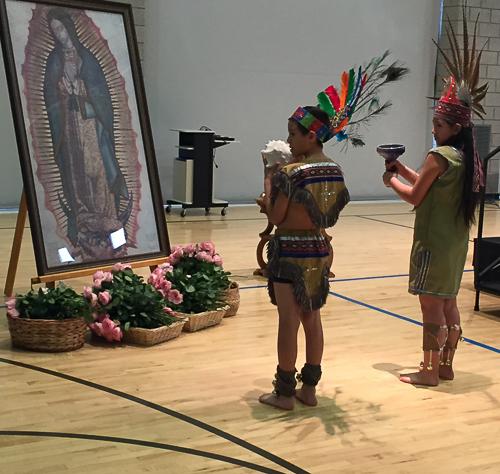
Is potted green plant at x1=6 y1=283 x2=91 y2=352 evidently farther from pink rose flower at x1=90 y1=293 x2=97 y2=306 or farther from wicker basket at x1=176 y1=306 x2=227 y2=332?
wicker basket at x1=176 y1=306 x2=227 y2=332

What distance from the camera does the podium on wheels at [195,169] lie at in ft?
32.4

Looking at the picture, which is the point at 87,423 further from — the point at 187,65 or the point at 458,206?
the point at 187,65

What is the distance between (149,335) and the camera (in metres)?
4.70

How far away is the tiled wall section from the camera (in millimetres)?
Answer: 12109

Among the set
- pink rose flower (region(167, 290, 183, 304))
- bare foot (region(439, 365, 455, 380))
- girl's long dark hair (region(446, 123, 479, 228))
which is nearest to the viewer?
girl's long dark hair (region(446, 123, 479, 228))

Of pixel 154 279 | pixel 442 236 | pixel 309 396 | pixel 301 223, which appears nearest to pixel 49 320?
pixel 154 279

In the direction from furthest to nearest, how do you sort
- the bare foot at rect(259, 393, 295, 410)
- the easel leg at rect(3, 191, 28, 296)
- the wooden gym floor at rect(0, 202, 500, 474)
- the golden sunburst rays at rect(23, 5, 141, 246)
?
the easel leg at rect(3, 191, 28, 296), the golden sunburst rays at rect(23, 5, 141, 246), the bare foot at rect(259, 393, 295, 410), the wooden gym floor at rect(0, 202, 500, 474)

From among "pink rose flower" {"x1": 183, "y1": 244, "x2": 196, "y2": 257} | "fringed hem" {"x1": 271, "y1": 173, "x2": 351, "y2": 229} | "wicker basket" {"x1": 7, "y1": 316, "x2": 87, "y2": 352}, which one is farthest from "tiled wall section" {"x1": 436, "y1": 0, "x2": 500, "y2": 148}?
"fringed hem" {"x1": 271, "y1": 173, "x2": 351, "y2": 229}

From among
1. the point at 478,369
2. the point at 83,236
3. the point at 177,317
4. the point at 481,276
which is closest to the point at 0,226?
the point at 83,236

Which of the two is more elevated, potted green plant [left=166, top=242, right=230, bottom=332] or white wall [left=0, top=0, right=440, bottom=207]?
white wall [left=0, top=0, right=440, bottom=207]

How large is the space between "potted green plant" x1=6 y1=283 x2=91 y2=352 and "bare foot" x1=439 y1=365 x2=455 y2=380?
1.76 m

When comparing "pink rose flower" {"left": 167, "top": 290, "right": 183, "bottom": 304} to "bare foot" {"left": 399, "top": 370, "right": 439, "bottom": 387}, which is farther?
"pink rose flower" {"left": 167, "top": 290, "right": 183, "bottom": 304}

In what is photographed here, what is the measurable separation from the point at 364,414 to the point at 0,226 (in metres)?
5.74

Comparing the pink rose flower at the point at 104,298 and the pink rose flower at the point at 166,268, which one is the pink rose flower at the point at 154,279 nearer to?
the pink rose flower at the point at 166,268
